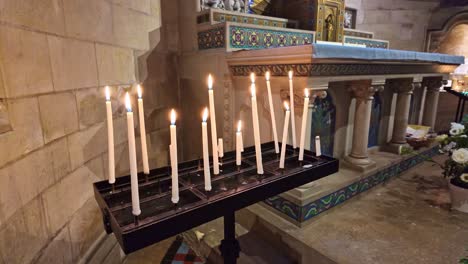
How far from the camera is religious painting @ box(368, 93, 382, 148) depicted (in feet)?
10.9

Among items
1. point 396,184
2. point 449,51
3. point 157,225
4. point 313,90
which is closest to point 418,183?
point 396,184

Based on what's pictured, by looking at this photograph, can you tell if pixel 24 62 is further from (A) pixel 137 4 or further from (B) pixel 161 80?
(B) pixel 161 80

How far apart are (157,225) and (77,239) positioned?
131cm

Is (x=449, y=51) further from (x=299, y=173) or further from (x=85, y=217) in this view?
(x=85, y=217)

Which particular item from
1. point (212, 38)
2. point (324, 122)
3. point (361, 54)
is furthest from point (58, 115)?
point (324, 122)

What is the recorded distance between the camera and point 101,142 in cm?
205

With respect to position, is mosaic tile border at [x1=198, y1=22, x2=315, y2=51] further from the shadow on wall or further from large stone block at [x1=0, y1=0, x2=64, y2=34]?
large stone block at [x1=0, y1=0, x2=64, y2=34]

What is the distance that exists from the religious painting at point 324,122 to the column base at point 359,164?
0.20 metres

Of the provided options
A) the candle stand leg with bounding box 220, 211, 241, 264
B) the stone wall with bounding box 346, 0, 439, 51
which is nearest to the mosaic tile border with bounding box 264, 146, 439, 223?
the candle stand leg with bounding box 220, 211, 241, 264

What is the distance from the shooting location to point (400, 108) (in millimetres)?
3400

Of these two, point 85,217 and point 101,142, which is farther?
point 101,142

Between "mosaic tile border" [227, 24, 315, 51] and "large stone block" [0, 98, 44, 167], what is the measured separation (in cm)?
169

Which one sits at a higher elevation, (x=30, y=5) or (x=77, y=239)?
(x=30, y=5)

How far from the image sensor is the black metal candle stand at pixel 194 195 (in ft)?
2.82
